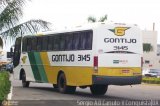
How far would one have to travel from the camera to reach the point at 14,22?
843 inches

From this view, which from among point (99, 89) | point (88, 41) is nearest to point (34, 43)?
point (99, 89)

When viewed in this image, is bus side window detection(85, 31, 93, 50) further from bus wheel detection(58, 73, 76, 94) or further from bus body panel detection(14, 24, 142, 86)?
bus wheel detection(58, 73, 76, 94)

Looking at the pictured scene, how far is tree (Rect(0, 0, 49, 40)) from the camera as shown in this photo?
822 inches

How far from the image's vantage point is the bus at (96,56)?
2216cm

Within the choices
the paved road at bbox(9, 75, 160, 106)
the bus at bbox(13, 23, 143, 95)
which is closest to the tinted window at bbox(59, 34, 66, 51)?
the bus at bbox(13, 23, 143, 95)

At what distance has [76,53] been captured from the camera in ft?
78.2

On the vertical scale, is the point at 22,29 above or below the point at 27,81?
above

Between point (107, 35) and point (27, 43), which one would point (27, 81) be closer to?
point (27, 43)

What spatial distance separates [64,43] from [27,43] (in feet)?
16.8

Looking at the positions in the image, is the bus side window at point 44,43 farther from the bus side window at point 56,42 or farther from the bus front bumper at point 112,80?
the bus front bumper at point 112,80

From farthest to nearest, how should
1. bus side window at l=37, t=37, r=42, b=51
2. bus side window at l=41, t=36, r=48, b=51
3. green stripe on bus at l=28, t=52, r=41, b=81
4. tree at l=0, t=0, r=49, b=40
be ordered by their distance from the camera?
green stripe on bus at l=28, t=52, r=41, b=81 < bus side window at l=37, t=37, r=42, b=51 < bus side window at l=41, t=36, r=48, b=51 < tree at l=0, t=0, r=49, b=40

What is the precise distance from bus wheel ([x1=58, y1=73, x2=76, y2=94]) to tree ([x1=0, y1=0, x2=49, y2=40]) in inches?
140

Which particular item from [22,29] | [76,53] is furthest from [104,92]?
[22,29]

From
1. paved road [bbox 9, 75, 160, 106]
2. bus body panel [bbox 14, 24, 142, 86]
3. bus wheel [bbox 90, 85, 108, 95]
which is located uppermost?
bus body panel [bbox 14, 24, 142, 86]
